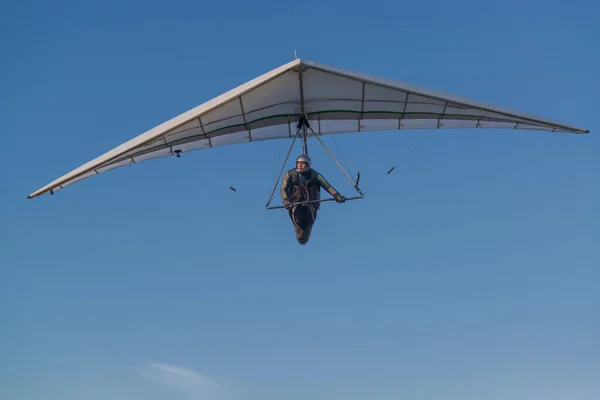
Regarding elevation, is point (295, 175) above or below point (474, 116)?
below

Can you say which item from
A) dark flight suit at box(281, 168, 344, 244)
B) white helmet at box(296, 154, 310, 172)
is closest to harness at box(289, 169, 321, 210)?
dark flight suit at box(281, 168, 344, 244)

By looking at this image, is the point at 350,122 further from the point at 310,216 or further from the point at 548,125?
the point at 548,125

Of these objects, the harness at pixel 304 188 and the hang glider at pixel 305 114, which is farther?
the harness at pixel 304 188

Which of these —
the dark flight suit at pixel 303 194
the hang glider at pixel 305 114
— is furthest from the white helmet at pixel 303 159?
the hang glider at pixel 305 114

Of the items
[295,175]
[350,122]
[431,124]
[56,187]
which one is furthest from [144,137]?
[431,124]

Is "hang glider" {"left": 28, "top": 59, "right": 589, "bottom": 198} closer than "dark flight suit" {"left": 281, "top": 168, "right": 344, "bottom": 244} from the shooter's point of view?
Yes

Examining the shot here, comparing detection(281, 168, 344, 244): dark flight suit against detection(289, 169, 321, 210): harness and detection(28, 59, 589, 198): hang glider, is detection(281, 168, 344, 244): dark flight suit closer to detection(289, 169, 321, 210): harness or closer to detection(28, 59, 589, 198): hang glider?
detection(289, 169, 321, 210): harness

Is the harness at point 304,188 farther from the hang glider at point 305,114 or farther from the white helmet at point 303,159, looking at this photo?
the hang glider at point 305,114

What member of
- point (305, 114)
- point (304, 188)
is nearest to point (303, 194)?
point (304, 188)
